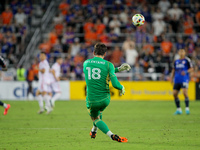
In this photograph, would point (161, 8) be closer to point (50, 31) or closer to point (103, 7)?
point (103, 7)

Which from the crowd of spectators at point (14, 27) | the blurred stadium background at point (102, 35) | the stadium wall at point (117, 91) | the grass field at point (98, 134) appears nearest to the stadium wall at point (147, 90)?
the stadium wall at point (117, 91)

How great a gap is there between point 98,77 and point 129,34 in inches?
751

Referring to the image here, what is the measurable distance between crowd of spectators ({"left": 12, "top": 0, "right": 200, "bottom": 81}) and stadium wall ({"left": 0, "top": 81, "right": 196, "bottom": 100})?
0.50 metres

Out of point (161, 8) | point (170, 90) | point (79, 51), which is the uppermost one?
point (161, 8)

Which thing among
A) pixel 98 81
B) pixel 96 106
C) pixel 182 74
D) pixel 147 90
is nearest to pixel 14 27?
pixel 147 90

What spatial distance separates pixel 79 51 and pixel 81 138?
1771cm

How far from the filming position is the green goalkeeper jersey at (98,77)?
888 cm

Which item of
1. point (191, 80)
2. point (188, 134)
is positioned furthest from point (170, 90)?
point (188, 134)

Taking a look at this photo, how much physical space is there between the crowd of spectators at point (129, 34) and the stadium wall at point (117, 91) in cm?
50

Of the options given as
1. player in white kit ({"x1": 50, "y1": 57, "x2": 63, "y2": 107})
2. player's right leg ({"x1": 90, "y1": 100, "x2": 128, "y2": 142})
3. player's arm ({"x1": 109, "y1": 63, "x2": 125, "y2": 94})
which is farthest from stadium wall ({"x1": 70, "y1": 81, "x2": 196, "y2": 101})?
player's arm ({"x1": 109, "y1": 63, "x2": 125, "y2": 94})

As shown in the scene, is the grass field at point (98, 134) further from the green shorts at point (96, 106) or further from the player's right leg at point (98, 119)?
the green shorts at point (96, 106)

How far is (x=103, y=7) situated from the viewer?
29734 millimetres

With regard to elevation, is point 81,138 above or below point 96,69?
below

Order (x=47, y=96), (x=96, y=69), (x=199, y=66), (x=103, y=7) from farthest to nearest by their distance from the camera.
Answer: (x=103, y=7), (x=199, y=66), (x=47, y=96), (x=96, y=69)
